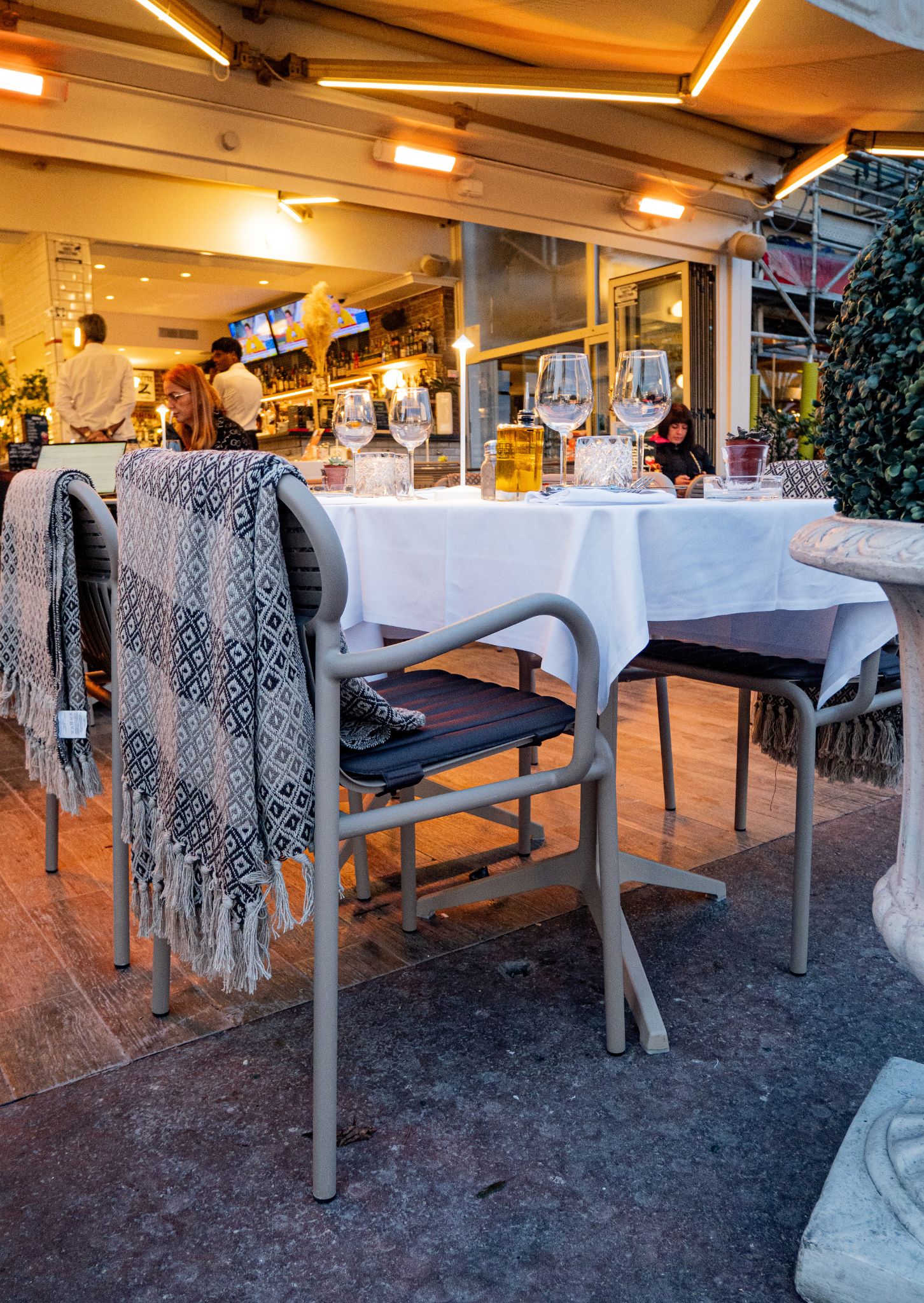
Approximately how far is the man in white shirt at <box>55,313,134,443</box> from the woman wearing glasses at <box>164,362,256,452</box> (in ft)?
7.82

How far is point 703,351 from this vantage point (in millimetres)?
8086

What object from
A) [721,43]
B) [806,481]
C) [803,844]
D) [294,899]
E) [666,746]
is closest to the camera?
[803,844]

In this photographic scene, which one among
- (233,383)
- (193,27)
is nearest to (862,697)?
(193,27)

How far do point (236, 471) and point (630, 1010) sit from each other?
38.7 inches

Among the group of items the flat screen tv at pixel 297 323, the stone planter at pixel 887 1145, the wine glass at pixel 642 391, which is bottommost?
the stone planter at pixel 887 1145

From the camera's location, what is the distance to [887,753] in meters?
1.84

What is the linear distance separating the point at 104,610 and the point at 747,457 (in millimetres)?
1091

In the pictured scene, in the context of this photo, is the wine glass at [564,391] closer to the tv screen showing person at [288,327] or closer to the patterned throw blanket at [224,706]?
the patterned throw blanket at [224,706]

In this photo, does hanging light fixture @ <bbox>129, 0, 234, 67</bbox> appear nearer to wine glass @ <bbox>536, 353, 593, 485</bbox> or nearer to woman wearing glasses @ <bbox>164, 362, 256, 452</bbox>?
woman wearing glasses @ <bbox>164, 362, 256, 452</bbox>

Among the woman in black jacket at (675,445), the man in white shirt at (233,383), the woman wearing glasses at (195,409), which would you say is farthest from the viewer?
the man in white shirt at (233,383)

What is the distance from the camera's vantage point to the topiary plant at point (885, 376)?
0.80 meters

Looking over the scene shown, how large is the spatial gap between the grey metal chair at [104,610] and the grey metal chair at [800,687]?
916 mm

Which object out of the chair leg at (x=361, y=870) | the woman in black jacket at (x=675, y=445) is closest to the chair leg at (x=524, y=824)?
the chair leg at (x=361, y=870)

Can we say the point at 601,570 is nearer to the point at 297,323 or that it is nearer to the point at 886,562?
the point at 886,562
